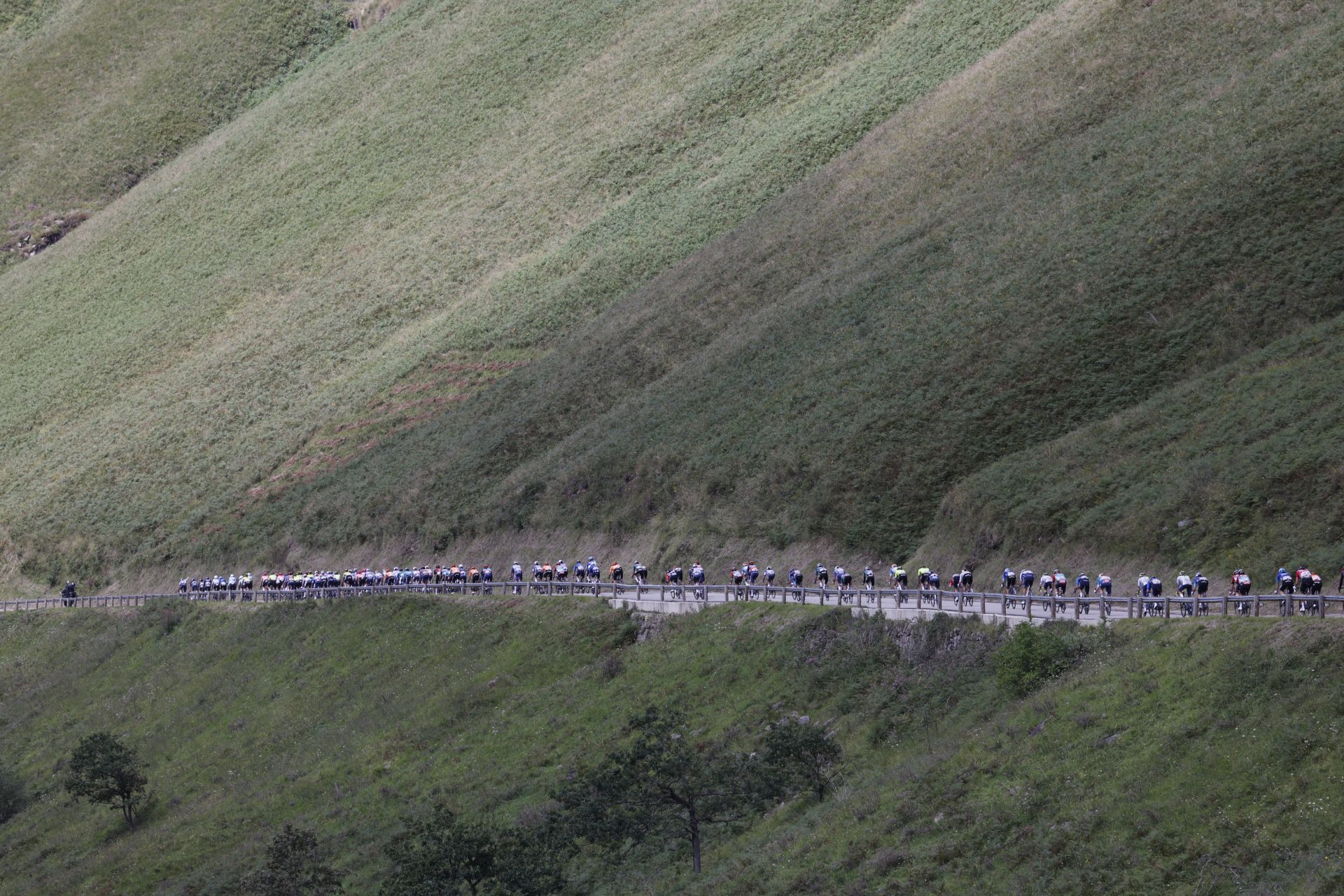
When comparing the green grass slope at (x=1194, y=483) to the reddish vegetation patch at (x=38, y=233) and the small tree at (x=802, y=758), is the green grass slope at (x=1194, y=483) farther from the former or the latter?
the reddish vegetation patch at (x=38, y=233)

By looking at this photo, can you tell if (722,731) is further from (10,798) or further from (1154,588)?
(10,798)

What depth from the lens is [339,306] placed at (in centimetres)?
11281

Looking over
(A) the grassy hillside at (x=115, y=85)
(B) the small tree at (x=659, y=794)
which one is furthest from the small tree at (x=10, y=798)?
(A) the grassy hillside at (x=115, y=85)

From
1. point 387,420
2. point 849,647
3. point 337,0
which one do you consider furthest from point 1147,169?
point 337,0

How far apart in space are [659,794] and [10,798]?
33.2 meters

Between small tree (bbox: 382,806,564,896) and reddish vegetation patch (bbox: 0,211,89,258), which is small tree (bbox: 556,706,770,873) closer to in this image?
small tree (bbox: 382,806,564,896)

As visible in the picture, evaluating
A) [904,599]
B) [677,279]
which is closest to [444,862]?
[904,599]

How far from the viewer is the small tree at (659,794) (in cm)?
3488

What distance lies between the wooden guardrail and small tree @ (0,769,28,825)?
13.4 m

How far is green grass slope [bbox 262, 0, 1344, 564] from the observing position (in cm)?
5512

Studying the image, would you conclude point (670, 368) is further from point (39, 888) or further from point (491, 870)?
point (491, 870)

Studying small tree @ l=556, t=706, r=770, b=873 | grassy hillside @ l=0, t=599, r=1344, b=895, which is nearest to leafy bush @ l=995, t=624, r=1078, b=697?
grassy hillside @ l=0, t=599, r=1344, b=895

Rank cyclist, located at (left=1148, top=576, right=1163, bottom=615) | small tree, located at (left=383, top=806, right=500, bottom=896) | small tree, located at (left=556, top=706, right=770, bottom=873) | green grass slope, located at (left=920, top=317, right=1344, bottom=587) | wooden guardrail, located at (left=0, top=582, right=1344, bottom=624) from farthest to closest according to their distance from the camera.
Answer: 1. green grass slope, located at (left=920, top=317, right=1344, bottom=587)
2. cyclist, located at (left=1148, top=576, right=1163, bottom=615)
3. small tree, located at (left=556, top=706, right=770, bottom=873)
4. small tree, located at (left=383, top=806, right=500, bottom=896)
5. wooden guardrail, located at (left=0, top=582, right=1344, bottom=624)

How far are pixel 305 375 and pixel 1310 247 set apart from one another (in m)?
64.7
